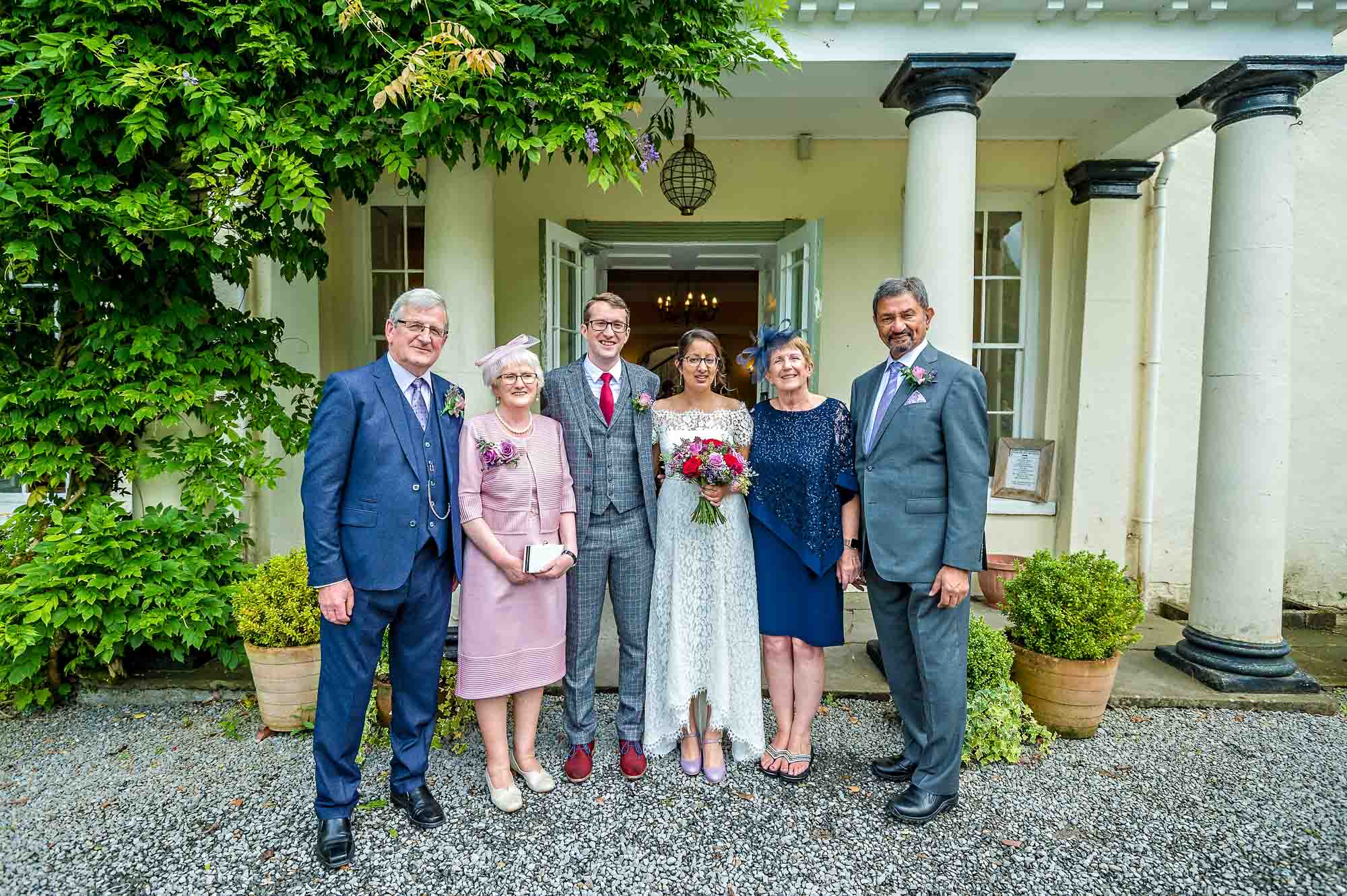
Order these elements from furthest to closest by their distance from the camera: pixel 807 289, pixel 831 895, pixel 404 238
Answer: pixel 404 238 → pixel 807 289 → pixel 831 895

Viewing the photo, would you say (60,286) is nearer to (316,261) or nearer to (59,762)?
(316,261)

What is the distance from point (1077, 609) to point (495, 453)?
290 cm

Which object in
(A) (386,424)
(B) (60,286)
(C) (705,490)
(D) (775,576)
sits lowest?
(D) (775,576)

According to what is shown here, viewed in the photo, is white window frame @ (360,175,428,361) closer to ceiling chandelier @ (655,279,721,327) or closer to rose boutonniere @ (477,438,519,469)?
rose boutonniere @ (477,438,519,469)

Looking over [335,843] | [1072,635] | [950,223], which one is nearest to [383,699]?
[335,843]

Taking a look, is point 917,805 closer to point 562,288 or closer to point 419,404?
point 419,404

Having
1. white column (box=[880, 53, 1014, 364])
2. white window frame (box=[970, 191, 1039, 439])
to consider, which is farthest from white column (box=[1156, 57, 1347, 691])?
white window frame (box=[970, 191, 1039, 439])

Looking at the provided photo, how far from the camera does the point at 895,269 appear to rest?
20.5 feet

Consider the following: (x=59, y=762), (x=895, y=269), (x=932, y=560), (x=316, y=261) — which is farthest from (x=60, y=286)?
(x=895, y=269)

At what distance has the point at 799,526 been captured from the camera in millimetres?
3092

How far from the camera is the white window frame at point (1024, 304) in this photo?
20.6 feet

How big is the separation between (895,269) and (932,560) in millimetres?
4001

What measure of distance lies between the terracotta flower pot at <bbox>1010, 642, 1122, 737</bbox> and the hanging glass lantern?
3970 millimetres

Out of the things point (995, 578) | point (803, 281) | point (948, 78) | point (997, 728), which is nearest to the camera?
point (997, 728)
